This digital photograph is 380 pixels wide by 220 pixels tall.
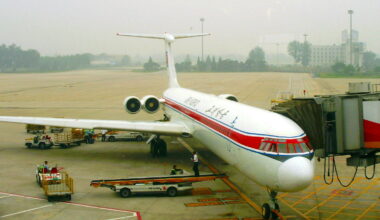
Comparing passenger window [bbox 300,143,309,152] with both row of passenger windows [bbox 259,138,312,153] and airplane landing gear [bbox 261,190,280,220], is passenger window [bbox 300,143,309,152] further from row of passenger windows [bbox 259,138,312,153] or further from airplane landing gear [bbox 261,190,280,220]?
airplane landing gear [bbox 261,190,280,220]

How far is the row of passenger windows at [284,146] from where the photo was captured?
43.7 ft

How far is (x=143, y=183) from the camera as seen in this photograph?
1728 cm

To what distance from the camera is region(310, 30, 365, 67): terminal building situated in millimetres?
71250

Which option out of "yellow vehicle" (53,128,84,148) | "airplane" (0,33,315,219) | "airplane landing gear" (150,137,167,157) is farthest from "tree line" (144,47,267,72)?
"airplane" (0,33,315,219)

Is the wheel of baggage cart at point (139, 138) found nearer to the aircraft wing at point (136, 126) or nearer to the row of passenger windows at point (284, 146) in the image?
the aircraft wing at point (136, 126)

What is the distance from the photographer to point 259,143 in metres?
14.1

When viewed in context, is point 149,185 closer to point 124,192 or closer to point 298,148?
point 124,192

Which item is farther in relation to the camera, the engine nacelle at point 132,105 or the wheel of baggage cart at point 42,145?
the engine nacelle at point 132,105

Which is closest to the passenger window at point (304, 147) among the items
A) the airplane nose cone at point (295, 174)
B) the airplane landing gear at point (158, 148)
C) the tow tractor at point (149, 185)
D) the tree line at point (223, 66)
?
the airplane nose cone at point (295, 174)

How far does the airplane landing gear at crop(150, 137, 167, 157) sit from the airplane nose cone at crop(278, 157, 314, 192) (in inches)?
476

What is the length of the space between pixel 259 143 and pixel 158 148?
11.0 metres

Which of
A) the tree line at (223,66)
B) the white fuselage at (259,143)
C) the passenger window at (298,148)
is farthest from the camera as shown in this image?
the tree line at (223,66)

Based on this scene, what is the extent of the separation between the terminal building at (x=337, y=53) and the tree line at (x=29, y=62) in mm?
86432

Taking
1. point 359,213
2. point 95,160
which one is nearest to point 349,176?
point 359,213
